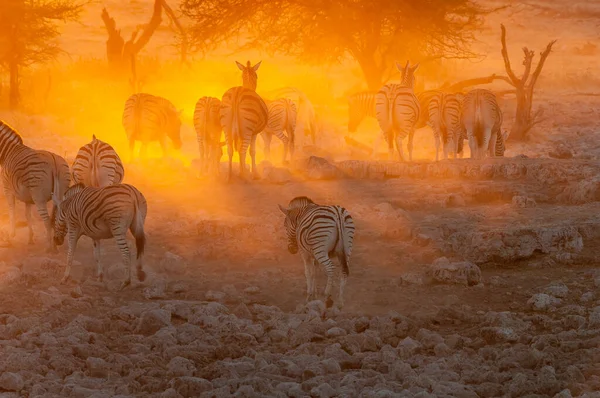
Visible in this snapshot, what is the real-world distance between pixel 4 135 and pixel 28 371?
6.03 meters

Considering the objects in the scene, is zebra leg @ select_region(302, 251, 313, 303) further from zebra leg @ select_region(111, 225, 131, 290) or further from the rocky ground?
zebra leg @ select_region(111, 225, 131, 290)

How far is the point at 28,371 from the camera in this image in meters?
7.10

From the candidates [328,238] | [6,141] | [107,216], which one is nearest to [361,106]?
[6,141]

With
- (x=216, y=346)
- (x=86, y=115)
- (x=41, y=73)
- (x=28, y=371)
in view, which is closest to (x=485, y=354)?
(x=216, y=346)

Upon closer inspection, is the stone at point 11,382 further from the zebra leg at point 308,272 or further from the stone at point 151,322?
the zebra leg at point 308,272

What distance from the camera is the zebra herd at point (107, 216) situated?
9.33 m

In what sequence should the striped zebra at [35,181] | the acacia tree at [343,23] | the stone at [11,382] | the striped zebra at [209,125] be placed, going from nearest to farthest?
the stone at [11,382]
the striped zebra at [35,181]
the striped zebra at [209,125]
the acacia tree at [343,23]

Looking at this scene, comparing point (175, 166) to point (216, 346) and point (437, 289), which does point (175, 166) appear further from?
point (216, 346)

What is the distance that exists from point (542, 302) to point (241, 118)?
7496 millimetres

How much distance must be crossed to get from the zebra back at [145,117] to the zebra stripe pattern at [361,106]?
414cm

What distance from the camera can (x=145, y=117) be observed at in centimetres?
1686

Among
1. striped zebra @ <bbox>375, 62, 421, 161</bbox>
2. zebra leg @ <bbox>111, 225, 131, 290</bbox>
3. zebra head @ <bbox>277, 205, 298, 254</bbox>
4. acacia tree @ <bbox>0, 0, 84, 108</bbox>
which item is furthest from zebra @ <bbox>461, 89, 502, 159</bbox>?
acacia tree @ <bbox>0, 0, 84, 108</bbox>

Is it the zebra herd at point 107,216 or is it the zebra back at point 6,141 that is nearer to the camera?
the zebra herd at point 107,216

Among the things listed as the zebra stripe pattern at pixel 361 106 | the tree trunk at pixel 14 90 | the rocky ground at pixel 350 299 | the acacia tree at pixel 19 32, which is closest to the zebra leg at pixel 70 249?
the rocky ground at pixel 350 299
